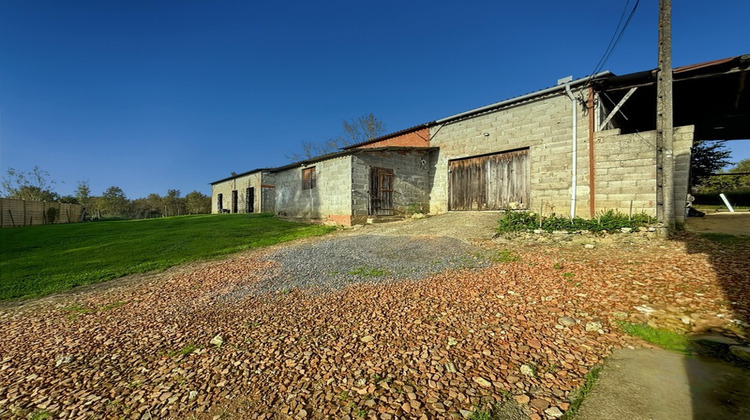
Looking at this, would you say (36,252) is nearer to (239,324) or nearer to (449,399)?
(239,324)

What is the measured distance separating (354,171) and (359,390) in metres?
11.0

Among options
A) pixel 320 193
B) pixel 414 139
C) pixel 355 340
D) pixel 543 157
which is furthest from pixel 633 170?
pixel 320 193

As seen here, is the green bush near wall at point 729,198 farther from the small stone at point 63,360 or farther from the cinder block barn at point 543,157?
the small stone at point 63,360

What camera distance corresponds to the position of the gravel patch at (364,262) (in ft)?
17.2

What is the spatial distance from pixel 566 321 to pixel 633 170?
26.5 feet

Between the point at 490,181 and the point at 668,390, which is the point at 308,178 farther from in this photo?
the point at 668,390

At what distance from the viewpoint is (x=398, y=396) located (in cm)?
215

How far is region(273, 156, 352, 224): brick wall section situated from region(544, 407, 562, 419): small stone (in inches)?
437

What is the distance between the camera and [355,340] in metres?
3.02

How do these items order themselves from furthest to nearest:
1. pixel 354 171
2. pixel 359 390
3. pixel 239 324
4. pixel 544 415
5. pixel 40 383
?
pixel 354 171, pixel 239 324, pixel 40 383, pixel 359 390, pixel 544 415

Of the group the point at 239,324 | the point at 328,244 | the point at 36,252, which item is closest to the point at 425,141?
the point at 328,244

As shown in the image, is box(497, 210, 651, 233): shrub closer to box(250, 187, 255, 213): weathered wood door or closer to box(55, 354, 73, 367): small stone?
box(55, 354, 73, 367): small stone

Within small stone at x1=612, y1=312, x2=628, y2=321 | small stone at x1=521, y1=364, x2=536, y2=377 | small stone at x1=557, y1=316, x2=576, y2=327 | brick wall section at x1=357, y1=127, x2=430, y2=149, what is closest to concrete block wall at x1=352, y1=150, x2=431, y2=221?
brick wall section at x1=357, y1=127, x2=430, y2=149

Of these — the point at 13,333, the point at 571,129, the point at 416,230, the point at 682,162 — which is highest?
the point at 571,129
